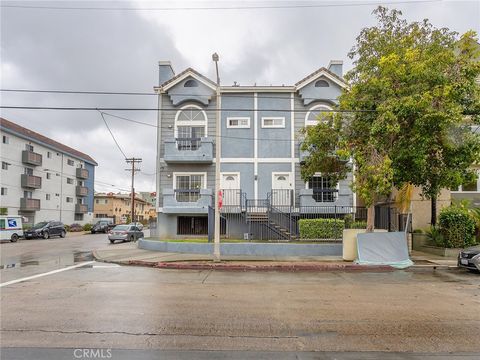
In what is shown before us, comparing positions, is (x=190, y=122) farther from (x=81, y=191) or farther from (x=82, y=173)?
(x=82, y=173)

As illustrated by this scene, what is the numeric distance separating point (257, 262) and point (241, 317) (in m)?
7.96

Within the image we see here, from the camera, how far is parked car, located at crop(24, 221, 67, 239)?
3403 cm

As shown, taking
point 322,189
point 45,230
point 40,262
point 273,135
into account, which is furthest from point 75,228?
point 322,189

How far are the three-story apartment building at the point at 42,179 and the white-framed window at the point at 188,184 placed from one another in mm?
25400

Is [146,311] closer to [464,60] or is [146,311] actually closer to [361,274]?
[361,274]

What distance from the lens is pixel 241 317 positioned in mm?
6727

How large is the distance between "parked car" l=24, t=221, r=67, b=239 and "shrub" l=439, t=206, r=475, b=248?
33199 mm

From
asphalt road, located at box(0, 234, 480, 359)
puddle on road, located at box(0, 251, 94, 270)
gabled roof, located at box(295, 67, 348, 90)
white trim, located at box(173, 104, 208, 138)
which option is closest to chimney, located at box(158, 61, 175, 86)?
white trim, located at box(173, 104, 208, 138)

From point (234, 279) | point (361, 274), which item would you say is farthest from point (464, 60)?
point (234, 279)

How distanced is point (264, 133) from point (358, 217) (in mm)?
7643

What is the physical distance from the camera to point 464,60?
1388 cm

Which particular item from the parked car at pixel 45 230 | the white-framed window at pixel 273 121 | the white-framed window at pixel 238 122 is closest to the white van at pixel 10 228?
the parked car at pixel 45 230

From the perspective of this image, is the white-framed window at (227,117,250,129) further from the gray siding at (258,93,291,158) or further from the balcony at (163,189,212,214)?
the balcony at (163,189,212,214)

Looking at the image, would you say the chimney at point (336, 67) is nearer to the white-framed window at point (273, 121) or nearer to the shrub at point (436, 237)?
the white-framed window at point (273, 121)
